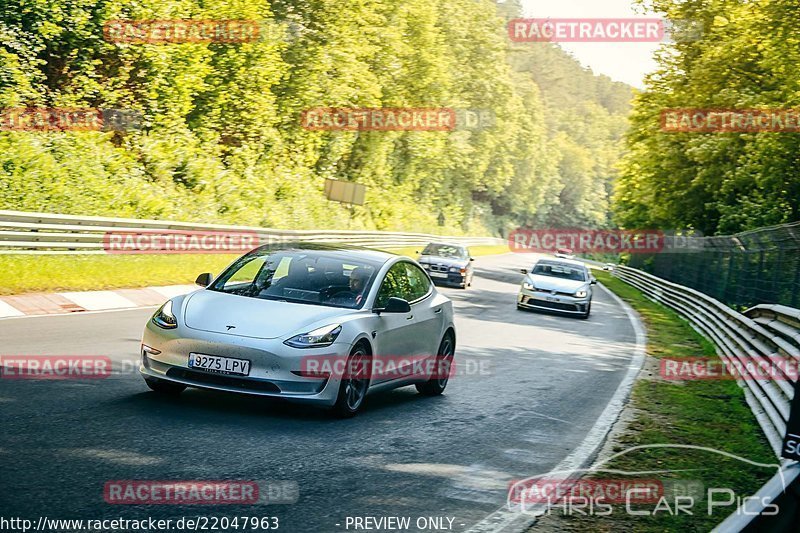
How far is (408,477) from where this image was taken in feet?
21.9

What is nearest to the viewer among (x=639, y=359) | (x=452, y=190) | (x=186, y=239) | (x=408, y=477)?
(x=408, y=477)

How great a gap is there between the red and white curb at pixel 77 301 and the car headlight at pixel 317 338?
6.98m

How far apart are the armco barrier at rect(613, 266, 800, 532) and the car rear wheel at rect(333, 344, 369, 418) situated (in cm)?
Result: 372

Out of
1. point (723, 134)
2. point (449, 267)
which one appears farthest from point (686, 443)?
point (723, 134)

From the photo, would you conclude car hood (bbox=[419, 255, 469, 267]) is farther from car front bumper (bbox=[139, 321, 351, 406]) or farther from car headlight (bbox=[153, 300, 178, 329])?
car front bumper (bbox=[139, 321, 351, 406])

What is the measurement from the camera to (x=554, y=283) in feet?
83.0

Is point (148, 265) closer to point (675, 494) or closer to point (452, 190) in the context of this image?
point (675, 494)

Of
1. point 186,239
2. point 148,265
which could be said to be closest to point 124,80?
point 186,239

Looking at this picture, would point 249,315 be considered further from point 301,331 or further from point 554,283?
point 554,283

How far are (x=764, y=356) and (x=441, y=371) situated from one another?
14.0 feet

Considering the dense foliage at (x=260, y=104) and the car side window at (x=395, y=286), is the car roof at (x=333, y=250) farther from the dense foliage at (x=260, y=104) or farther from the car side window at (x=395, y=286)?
the dense foliage at (x=260, y=104)

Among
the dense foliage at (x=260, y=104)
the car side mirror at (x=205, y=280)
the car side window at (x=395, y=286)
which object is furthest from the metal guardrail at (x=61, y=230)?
the car side window at (x=395, y=286)

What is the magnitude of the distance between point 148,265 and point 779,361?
48.2 feet

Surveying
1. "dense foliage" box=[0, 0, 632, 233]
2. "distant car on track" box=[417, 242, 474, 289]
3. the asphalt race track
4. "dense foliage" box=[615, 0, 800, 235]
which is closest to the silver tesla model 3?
the asphalt race track
